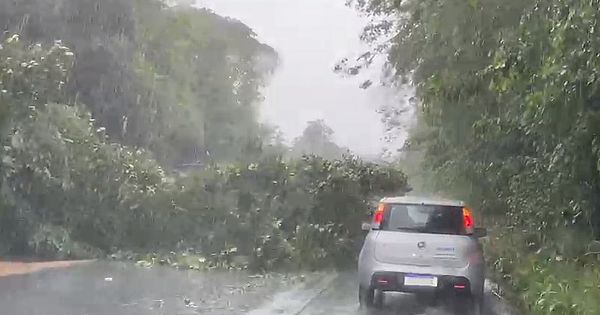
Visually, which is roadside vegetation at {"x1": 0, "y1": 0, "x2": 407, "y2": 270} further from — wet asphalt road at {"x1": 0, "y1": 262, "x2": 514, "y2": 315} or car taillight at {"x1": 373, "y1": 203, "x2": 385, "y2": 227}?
car taillight at {"x1": 373, "y1": 203, "x2": 385, "y2": 227}

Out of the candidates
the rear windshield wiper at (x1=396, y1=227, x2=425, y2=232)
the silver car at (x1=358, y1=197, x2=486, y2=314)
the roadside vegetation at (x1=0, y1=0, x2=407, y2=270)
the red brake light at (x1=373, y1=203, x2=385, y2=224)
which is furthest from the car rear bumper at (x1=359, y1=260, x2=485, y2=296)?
the roadside vegetation at (x1=0, y1=0, x2=407, y2=270)

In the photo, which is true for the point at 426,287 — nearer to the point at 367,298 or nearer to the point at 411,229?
the point at 411,229

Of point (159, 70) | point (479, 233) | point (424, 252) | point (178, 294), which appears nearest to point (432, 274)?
point (424, 252)

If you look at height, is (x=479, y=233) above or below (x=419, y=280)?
above

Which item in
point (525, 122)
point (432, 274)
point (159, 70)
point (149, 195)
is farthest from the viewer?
point (159, 70)

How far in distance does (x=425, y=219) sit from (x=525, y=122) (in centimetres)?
183

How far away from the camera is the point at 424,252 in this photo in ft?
35.5

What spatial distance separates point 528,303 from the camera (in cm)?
1100

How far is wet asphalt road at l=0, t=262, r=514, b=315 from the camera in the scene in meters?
11.3

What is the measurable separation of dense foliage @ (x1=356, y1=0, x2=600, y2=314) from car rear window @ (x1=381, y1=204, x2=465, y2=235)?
1332mm

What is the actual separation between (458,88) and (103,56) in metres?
18.2

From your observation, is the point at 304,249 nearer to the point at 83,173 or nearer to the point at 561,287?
the point at 83,173

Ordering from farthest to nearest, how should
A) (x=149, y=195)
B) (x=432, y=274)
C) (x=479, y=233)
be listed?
(x=149, y=195)
(x=479, y=233)
(x=432, y=274)

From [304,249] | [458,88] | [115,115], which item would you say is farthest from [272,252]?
[115,115]
